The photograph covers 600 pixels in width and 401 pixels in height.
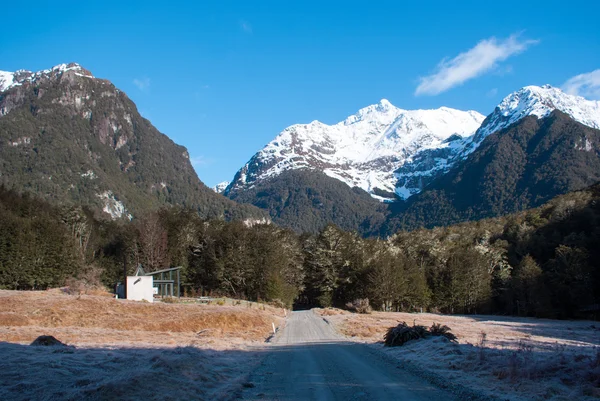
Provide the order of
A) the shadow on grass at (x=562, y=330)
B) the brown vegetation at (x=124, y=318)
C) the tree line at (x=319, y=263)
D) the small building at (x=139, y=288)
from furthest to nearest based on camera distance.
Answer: the tree line at (x=319, y=263), the small building at (x=139, y=288), the shadow on grass at (x=562, y=330), the brown vegetation at (x=124, y=318)

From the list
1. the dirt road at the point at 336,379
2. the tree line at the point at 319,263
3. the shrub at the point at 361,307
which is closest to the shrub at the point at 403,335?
the dirt road at the point at 336,379

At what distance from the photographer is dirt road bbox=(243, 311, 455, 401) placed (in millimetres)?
10797

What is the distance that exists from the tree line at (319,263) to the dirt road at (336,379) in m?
48.9

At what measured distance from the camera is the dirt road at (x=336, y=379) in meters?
10.8

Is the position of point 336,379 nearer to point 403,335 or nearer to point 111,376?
point 111,376

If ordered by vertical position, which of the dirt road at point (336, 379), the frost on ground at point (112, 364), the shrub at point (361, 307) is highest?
the frost on ground at point (112, 364)

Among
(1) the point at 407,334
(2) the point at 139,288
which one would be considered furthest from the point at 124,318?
(1) the point at 407,334

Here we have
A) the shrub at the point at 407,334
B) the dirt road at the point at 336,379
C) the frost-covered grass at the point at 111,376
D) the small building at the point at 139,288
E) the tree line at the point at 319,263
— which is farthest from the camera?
the tree line at the point at 319,263

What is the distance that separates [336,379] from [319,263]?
62.1 metres

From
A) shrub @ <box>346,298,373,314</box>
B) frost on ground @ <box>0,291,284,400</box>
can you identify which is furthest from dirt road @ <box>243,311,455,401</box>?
shrub @ <box>346,298,373,314</box>

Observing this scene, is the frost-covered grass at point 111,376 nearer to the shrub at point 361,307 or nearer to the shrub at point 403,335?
the shrub at point 403,335

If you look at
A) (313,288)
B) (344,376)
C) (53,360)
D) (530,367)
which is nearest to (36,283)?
(313,288)

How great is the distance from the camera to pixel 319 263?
74.8m

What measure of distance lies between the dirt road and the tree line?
48.9 meters
